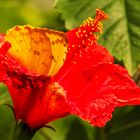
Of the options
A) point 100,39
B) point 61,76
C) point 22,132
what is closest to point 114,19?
point 100,39

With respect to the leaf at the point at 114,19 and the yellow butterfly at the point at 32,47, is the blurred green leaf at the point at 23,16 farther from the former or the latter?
the yellow butterfly at the point at 32,47

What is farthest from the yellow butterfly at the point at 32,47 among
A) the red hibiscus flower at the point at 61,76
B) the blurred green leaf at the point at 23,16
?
the blurred green leaf at the point at 23,16

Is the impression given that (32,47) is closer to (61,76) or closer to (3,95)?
(61,76)

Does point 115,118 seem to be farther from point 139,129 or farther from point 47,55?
point 47,55

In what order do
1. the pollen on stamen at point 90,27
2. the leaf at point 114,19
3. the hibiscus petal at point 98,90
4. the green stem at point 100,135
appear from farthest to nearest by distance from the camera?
1. the green stem at point 100,135
2. the leaf at point 114,19
3. the pollen on stamen at point 90,27
4. the hibiscus petal at point 98,90

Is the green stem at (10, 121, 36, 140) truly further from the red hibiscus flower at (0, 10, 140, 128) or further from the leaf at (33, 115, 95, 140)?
the leaf at (33, 115, 95, 140)
